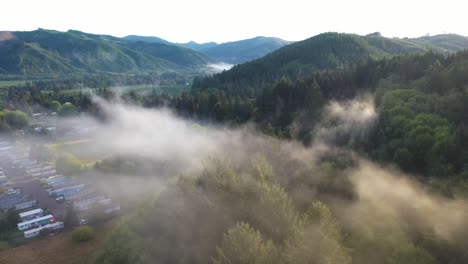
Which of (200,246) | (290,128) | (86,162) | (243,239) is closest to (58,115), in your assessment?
(86,162)

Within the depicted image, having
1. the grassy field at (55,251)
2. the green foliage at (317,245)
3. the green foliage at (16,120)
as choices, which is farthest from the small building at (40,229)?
the green foliage at (16,120)

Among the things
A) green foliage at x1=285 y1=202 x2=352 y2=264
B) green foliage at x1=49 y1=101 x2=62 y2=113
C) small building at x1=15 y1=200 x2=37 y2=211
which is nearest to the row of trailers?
small building at x1=15 y1=200 x2=37 y2=211

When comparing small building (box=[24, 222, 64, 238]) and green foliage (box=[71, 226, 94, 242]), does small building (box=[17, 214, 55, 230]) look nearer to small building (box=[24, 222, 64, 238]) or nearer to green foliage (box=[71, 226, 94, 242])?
small building (box=[24, 222, 64, 238])

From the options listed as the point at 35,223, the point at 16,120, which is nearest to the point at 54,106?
the point at 16,120

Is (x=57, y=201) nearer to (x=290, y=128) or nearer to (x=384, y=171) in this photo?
(x=290, y=128)

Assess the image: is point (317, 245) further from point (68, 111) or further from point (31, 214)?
point (68, 111)

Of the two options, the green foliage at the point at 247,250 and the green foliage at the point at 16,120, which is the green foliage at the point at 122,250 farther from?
the green foliage at the point at 16,120
